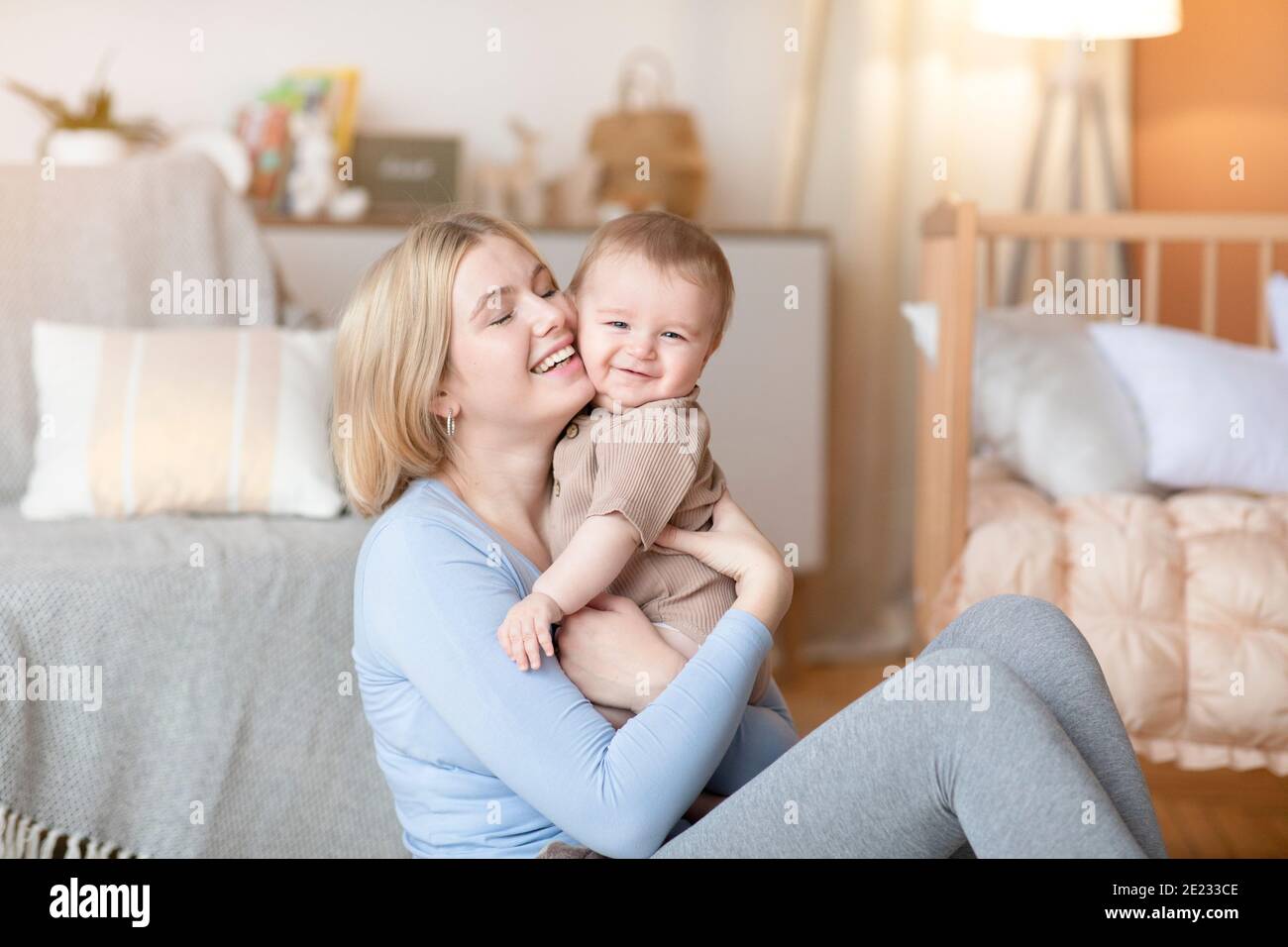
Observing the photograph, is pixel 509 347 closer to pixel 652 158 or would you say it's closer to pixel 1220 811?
pixel 1220 811

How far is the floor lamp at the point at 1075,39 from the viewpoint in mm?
2729

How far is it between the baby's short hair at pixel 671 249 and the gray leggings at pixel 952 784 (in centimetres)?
38

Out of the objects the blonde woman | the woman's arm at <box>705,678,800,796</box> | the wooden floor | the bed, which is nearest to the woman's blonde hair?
the blonde woman

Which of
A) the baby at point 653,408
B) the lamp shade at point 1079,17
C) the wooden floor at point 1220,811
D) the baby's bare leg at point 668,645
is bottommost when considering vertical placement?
the wooden floor at point 1220,811

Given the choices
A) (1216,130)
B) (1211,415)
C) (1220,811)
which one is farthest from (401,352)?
(1216,130)

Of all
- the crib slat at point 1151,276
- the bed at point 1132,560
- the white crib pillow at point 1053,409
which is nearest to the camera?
the bed at point 1132,560

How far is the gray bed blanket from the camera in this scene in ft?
5.03

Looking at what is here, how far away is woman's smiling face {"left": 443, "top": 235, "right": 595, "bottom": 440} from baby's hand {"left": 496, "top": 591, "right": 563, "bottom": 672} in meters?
0.20

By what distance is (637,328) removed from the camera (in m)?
1.19

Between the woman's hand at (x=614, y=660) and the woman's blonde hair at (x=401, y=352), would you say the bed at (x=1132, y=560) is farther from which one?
the woman's blonde hair at (x=401, y=352)

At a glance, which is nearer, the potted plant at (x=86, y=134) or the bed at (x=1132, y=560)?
the bed at (x=1132, y=560)

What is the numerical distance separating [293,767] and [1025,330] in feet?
4.81

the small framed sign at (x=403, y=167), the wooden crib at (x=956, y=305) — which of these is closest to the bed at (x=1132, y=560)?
the wooden crib at (x=956, y=305)
